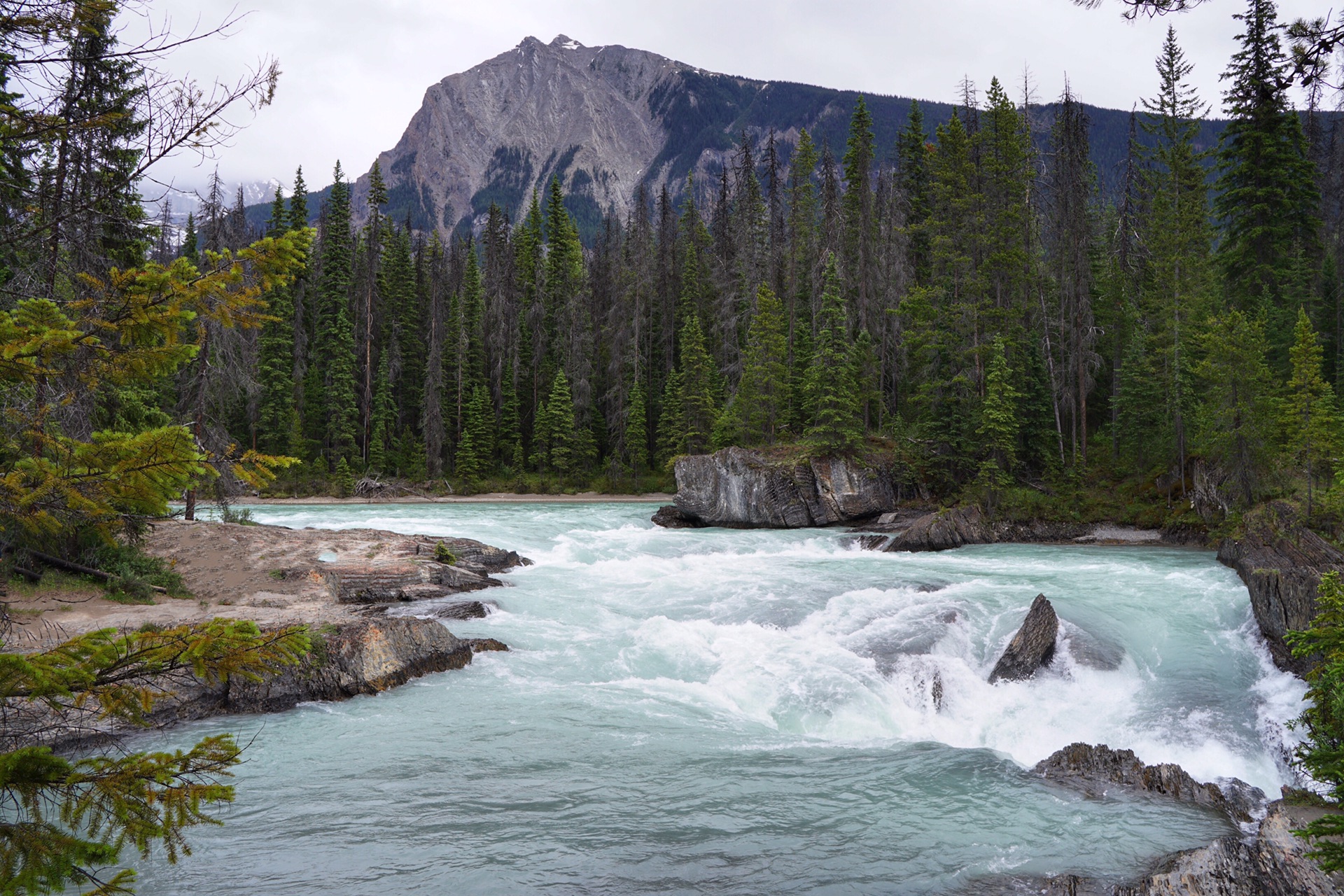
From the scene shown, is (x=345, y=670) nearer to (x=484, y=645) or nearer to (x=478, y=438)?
(x=484, y=645)

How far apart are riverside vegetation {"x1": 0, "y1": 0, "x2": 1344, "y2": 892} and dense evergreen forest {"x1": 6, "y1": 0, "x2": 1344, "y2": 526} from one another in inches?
7.9

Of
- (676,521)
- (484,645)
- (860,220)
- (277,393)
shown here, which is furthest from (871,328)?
(277,393)

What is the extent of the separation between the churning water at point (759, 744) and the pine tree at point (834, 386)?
14236mm

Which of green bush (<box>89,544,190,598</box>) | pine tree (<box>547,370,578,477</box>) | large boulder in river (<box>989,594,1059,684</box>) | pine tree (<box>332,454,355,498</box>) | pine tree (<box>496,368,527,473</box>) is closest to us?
large boulder in river (<box>989,594,1059,684</box>)

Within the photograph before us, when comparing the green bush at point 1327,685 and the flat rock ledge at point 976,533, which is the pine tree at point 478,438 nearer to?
the flat rock ledge at point 976,533

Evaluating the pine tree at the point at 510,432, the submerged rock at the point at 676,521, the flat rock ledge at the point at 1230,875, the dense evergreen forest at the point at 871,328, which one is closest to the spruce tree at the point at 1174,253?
the dense evergreen forest at the point at 871,328

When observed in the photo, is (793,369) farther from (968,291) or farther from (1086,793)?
(1086,793)

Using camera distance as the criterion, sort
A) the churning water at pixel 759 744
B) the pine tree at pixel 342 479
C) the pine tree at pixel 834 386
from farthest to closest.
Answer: the pine tree at pixel 342 479, the pine tree at pixel 834 386, the churning water at pixel 759 744

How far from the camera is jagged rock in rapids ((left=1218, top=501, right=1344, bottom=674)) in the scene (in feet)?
39.2

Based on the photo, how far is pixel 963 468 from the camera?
3141 centimetres

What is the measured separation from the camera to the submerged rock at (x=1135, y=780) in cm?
773

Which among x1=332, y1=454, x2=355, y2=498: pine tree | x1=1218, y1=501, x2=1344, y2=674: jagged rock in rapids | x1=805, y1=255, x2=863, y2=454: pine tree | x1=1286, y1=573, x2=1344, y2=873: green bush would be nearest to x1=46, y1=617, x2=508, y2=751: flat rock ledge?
x1=1286, y1=573, x2=1344, y2=873: green bush

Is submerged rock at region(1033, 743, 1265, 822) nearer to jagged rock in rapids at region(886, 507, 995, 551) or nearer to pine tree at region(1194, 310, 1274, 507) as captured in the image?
jagged rock in rapids at region(886, 507, 995, 551)

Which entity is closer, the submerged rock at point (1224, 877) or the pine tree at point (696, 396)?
the submerged rock at point (1224, 877)
